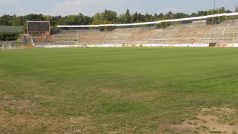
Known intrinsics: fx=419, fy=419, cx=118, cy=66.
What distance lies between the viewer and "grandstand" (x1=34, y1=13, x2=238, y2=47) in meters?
93.8

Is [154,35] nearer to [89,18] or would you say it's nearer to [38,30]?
[38,30]

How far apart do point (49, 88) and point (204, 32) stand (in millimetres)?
87620

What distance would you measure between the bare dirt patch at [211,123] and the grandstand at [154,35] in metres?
67.2

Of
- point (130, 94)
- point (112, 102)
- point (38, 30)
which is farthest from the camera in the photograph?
point (38, 30)

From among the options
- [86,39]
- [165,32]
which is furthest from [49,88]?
[86,39]

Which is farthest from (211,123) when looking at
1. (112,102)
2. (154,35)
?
(154,35)

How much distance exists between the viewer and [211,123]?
1020 centimetres

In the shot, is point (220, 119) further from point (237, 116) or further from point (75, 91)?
point (75, 91)

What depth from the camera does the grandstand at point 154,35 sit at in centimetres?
9381

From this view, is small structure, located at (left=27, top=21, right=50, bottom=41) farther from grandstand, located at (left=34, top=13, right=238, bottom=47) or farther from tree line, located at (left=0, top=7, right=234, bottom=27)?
tree line, located at (left=0, top=7, right=234, bottom=27)

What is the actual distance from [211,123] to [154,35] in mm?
108253

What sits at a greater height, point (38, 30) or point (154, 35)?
point (38, 30)

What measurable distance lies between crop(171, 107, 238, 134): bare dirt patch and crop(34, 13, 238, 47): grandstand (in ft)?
220

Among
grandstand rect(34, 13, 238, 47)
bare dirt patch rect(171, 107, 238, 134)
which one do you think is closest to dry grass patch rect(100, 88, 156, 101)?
bare dirt patch rect(171, 107, 238, 134)
